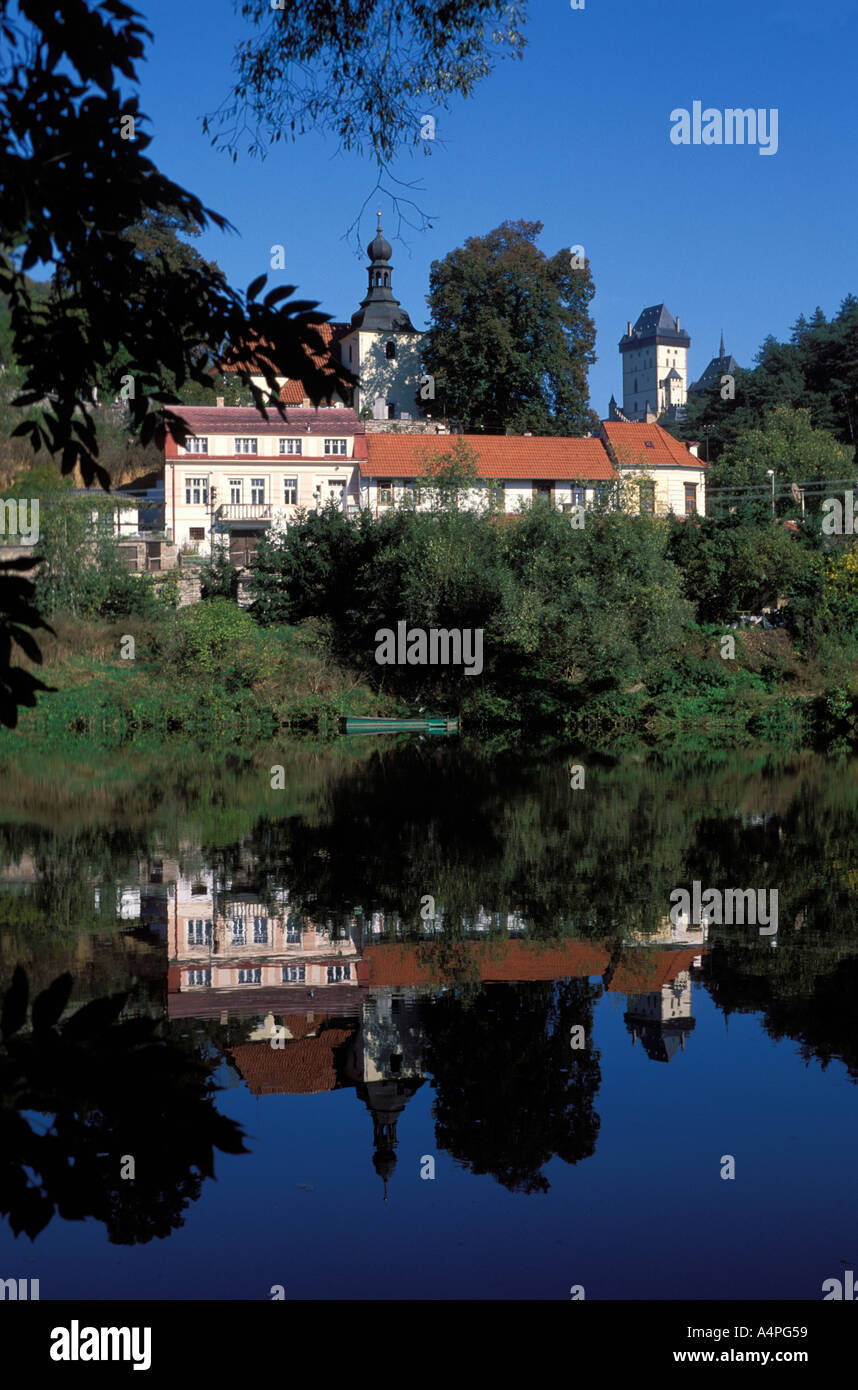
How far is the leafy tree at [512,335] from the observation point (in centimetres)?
6938

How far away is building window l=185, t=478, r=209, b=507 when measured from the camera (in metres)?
55.8

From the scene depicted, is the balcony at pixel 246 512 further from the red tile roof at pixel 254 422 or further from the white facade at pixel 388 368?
the white facade at pixel 388 368

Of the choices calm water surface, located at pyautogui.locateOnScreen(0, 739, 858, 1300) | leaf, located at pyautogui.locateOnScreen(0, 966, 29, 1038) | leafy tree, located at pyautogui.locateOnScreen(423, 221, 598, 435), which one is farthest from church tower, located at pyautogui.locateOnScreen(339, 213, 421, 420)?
leaf, located at pyautogui.locateOnScreen(0, 966, 29, 1038)

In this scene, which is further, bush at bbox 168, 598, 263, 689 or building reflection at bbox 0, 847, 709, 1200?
bush at bbox 168, 598, 263, 689

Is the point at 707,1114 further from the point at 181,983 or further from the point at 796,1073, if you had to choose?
the point at 181,983

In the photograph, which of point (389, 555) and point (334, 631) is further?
point (334, 631)

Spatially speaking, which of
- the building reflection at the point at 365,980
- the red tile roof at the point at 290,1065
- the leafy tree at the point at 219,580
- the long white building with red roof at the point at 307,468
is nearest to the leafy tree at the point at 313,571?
the leafy tree at the point at 219,580

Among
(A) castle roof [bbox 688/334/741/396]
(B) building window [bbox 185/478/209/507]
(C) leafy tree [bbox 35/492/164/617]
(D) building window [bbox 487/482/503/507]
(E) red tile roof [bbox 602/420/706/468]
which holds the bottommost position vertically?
(C) leafy tree [bbox 35/492/164/617]

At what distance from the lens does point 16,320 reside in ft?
21.5

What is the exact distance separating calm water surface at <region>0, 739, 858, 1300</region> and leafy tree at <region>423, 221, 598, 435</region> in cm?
5482

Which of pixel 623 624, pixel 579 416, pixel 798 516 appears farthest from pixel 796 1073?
pixel 579 416

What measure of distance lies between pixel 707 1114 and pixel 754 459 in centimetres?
6942

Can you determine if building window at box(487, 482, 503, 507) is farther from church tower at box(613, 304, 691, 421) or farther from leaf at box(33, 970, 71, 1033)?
church tower at box(613, 304, 691, 421)

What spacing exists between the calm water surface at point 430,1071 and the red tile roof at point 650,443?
49952mm
